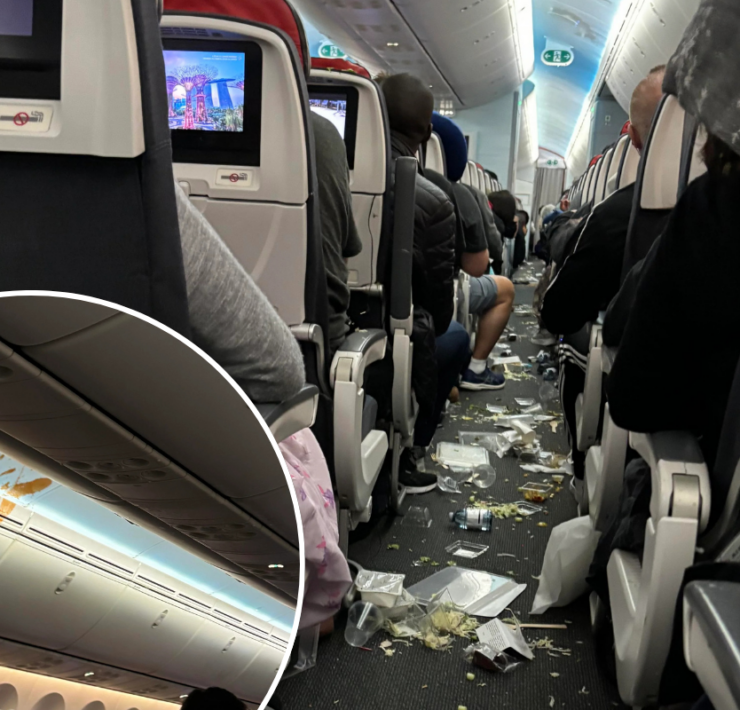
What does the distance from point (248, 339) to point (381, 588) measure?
5.26ft

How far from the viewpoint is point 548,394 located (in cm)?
501

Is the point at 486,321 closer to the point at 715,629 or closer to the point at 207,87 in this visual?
the point at 207,87

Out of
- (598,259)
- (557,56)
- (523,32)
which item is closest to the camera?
(598,259)

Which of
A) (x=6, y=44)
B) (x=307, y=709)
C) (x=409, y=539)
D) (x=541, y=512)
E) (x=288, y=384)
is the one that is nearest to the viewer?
(x=6, y=44)

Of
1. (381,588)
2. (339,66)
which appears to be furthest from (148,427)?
(339,66)

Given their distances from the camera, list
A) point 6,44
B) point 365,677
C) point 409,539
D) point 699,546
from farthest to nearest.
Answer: point 409,539
point 365,677
point 699,546
point 6,44

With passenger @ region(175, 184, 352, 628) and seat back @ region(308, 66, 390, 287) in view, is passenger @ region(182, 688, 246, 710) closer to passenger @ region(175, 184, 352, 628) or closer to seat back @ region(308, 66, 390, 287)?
passenger @ region(175, 184, 352, 628)

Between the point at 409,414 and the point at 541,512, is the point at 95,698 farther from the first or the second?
the point at 541,512

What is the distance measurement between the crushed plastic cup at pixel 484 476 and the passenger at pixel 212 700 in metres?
2.97

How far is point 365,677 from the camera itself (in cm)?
199

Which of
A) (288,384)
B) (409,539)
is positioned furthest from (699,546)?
(409,539)

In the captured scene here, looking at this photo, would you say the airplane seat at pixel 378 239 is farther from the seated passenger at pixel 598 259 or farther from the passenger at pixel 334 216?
the seated passenger at pixel 598 259

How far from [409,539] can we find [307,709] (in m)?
1.02

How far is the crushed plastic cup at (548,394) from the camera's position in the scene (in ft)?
16.1
